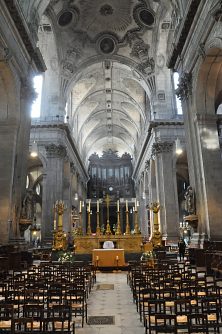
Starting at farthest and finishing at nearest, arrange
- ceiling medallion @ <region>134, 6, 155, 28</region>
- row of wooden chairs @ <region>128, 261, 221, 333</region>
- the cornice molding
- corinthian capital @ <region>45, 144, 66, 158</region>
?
corinthian capital @ <region>45, 144, 66, 158</region>, ceiling medallion @ <region>134, 6, 155, 28</region>, the cornice molding, row of wooden chairs @ <region>128, 261, 221, 333</region>

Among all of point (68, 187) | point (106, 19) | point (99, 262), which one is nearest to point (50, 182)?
point (68, 187)

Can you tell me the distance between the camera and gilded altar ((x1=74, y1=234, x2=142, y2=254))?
18922 mm

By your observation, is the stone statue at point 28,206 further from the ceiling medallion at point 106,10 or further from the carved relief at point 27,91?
the ceiling medallion at point 106,10

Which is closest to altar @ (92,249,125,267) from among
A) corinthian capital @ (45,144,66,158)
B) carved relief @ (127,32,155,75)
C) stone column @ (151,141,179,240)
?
stone column @ (151,141,179,240)

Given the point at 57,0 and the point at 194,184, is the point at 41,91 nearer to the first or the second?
the point at 57,0

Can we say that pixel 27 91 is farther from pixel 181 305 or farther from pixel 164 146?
pixel 164 146

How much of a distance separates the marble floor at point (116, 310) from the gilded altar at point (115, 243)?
774 centimetres

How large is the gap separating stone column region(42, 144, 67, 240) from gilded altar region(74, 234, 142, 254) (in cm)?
532

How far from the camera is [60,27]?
24656 mm

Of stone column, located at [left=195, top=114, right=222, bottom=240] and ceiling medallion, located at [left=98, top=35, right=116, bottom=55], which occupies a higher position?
ceiling medallion, located at [left=98, top=35, right=116, bottom=55]

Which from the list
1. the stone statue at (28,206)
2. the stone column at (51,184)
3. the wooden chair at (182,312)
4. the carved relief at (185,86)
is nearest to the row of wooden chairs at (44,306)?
the wooden chair at (182,312)

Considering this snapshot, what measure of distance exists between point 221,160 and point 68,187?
1809 cm

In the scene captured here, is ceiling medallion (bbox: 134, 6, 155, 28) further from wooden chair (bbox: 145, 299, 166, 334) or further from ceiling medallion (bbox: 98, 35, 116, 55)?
wooden chair (bbox: 145, 299, 166, 334)

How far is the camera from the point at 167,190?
24078mm
